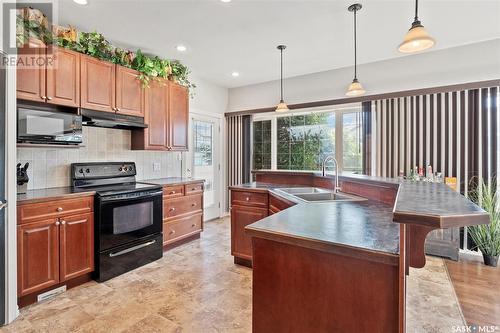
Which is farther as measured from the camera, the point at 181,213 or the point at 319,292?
the point at 181,213

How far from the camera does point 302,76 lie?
4695mm

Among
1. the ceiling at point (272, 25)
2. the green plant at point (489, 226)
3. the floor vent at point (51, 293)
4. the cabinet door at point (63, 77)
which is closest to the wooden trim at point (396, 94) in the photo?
the ceiling at point (272, 25)

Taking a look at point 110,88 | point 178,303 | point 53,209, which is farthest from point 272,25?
point 178,303

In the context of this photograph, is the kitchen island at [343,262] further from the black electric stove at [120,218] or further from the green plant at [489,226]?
the green plant at [489,226]

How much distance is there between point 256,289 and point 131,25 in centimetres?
303

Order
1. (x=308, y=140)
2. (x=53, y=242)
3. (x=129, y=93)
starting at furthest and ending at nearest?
(x=308, y=140) → (x=129, y=93) → (x=53, y=242)

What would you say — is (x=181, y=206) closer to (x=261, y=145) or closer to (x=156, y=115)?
(x=156, y=115)

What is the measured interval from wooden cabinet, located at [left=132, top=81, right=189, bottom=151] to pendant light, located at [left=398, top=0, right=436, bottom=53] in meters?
2.95

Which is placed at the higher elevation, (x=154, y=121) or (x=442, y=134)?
(x=154, y=121)

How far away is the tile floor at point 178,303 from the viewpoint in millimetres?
1986

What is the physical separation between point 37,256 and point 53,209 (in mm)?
406

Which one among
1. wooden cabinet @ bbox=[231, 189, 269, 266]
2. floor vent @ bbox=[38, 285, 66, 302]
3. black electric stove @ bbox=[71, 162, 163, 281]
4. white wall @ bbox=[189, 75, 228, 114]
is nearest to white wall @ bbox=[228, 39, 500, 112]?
white wall @ bbox=[189, 75, 228, 114]

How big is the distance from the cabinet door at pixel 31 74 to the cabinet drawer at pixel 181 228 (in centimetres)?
197

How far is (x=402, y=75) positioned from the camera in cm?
380
